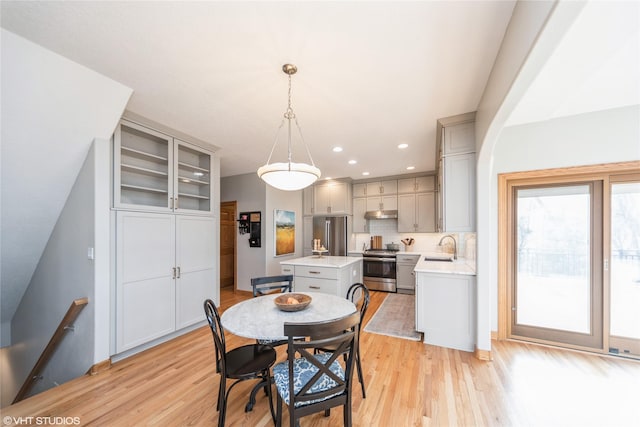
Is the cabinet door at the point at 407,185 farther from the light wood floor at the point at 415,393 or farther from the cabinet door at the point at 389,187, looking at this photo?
the light wood floor at the point at 415,393

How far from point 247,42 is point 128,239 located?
7.82 ft

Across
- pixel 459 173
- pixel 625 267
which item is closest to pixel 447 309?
pixel 459 173

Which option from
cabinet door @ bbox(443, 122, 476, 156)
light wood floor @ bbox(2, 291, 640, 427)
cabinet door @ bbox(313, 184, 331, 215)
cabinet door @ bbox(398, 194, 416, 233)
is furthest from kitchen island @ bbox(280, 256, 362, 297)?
cabinet door @ bbox(313, 184, 331, 215)

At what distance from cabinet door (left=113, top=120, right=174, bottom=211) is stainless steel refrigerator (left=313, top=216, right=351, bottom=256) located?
11.4 ft

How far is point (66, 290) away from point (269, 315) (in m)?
2.46

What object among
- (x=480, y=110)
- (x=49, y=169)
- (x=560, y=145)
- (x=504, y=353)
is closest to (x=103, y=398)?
(x=49, y=169)

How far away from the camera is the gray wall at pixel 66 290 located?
246cm

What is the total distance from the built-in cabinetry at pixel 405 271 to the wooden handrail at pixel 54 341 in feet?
16.4

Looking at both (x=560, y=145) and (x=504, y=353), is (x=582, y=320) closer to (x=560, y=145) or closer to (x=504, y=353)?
(x=504, y=353)

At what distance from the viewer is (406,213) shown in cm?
565

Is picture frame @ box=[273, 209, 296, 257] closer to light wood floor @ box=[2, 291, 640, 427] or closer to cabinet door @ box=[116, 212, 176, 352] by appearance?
cabinet door @ box=[116, 212, 176, 352]

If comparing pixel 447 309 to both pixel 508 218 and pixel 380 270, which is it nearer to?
pixel 508 218

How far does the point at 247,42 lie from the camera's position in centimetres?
170

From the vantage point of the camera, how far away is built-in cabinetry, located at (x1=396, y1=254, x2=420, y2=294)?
17.3ft
